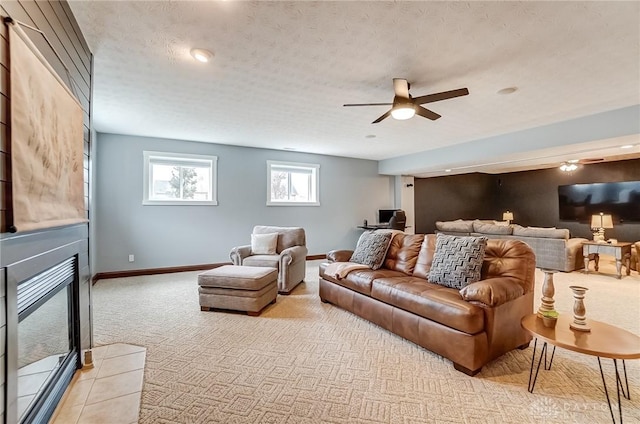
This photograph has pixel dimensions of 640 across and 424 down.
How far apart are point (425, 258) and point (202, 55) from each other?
9.30 ft

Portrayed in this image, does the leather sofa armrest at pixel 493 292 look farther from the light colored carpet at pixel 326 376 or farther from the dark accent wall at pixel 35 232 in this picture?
the dark accent wall at pixel 35 232

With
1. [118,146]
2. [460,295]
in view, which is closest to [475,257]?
[460,295]

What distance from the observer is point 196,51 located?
245 cm

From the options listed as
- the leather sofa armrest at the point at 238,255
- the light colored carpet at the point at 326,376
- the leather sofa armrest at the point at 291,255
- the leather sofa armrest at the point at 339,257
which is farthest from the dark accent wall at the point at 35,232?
the leather sofa armrest at the point at 339,257

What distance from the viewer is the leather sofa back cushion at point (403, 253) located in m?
3.25

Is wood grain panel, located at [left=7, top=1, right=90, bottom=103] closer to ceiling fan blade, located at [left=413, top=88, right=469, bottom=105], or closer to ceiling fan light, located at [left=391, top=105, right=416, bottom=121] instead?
ceiling fan light, located at [left=391, top=105, right=416, bottom=121]

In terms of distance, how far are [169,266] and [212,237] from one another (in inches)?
35.4

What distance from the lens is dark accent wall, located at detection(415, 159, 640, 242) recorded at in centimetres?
712

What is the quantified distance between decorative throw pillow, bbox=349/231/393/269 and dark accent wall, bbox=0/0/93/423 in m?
2.64

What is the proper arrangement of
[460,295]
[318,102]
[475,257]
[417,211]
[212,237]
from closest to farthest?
[460,295] → [475,257] → [318,102] → [212,237] → [417,211]

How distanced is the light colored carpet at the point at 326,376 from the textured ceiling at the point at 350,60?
2.49 metres

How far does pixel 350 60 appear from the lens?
2.61 m

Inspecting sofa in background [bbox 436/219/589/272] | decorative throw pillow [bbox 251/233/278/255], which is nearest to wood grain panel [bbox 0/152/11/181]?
decorative throw pillow [bbox 251/233/278/255]

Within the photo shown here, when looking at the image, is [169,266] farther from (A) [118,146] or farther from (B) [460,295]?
(B) [460,295]
